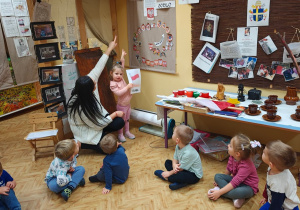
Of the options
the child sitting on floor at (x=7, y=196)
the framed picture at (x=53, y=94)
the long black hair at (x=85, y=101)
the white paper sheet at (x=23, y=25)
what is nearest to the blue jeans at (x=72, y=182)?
the child sitting on floor at (x=7, y=196)

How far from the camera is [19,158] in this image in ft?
11.1

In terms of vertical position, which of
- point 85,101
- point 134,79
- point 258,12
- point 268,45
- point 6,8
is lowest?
point 85,101

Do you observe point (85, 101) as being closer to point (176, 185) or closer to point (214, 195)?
point (176, 185)

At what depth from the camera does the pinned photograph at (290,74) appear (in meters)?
2.86

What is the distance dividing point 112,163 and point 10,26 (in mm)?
3555

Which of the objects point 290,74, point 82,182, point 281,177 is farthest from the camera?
point 290,74

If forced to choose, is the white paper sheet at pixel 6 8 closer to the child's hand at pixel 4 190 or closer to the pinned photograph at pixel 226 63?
the child's hand at pixel 4 190

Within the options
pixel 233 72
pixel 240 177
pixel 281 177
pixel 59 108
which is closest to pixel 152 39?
pixel 233 72

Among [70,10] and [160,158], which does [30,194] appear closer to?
Result: [160,158]

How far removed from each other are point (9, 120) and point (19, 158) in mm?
Answer: 1796

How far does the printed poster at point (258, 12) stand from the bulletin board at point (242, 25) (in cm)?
4

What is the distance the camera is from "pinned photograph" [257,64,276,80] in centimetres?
301

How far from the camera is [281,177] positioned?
187 centimetres

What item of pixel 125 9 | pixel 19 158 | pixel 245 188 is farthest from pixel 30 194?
pixel 125 9
